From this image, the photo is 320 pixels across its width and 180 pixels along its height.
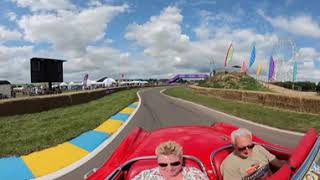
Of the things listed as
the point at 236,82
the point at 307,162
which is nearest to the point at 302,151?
the point at 307,162

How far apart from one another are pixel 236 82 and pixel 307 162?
53679 millimetres

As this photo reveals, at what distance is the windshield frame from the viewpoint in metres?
3.45

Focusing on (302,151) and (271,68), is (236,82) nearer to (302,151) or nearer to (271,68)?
(271,68)

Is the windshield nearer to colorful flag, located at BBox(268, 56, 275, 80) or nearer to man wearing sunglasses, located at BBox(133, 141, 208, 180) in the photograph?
man wearing sunglasses, located at BBox(133, 141, 208, 180)

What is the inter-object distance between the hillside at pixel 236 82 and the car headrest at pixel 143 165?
51808mm

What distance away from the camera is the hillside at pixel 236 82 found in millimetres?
54987

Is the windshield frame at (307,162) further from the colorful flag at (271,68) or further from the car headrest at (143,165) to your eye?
the colorful flag at (271,68)

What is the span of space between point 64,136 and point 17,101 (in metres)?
11.5

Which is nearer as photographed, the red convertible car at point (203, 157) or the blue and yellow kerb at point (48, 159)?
the red convertible car at point (203, 157)

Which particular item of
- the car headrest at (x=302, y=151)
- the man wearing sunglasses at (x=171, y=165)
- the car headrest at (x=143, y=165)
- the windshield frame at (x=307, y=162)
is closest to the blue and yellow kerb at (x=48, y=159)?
the car headrest at (x=143, y=165)

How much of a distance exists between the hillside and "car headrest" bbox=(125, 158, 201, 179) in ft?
170

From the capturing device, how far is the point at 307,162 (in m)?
3.75

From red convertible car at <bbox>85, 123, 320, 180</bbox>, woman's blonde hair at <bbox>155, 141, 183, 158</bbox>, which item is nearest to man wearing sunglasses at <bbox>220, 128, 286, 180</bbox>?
red convertible car at <bbox>85, 123, 320, 180</bbox>

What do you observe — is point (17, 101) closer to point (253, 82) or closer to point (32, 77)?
point (32, 77)
